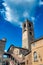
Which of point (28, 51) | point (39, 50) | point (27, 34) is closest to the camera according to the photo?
point (39, 50)

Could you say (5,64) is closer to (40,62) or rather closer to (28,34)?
(40,62)

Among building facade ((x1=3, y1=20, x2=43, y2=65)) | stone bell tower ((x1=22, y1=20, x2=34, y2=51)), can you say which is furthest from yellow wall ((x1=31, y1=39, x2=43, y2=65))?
stone bell tower ((x1=22, y1=20, x2=34, y2=51))

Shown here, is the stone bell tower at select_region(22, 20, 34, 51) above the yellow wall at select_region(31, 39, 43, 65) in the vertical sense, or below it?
above

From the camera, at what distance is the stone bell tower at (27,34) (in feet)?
202

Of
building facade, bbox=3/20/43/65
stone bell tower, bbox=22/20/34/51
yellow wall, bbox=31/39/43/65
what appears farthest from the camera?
stone bell tower, bbox=22/20/34/51

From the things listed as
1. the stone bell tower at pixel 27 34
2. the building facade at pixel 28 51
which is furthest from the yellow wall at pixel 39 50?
the stone bell tower at pixel 27 34

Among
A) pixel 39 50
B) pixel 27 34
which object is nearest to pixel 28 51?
pixel 27 34

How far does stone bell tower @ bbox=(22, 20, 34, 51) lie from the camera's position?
2425 inches

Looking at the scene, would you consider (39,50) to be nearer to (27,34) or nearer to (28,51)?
(28,51)

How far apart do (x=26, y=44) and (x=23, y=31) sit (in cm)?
877

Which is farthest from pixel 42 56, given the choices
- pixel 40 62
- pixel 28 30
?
pixel 28 30

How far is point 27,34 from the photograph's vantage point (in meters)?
63.1

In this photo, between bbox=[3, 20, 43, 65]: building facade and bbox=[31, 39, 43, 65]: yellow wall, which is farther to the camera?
bbox=[3, 20, 43, 65]: building facade

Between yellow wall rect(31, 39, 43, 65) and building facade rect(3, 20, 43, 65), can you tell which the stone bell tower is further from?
yellow wall rect(31, 39, 43, 65)
